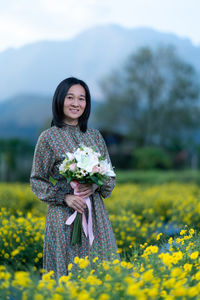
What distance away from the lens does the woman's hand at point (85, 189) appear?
87.7 inches

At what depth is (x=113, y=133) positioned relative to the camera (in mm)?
24625

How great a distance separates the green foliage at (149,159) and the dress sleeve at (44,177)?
57.6ft

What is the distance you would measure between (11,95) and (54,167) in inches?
1996

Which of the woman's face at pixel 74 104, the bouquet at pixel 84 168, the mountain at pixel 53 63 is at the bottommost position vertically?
the bouquet at pixel 84 168

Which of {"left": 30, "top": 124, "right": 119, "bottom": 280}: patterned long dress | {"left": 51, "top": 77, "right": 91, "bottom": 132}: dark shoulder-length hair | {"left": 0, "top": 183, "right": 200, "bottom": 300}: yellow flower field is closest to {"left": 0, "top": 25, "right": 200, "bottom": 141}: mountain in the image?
{"left": 0, "top": 183, "right": 200, "bottom": 300}: yellow flower field

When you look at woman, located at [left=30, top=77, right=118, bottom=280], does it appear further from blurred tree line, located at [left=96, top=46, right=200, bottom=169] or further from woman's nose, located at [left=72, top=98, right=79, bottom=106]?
blurred tree line, located at [left=96, top=46, right=200, bottom=169]

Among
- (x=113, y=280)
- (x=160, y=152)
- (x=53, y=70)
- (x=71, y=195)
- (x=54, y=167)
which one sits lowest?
(x=160, y=152)

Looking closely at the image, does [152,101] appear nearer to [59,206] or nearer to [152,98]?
[152,98]

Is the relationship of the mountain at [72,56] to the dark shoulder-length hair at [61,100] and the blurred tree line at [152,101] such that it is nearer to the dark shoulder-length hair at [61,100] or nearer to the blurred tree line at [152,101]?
the blurred tree line at [152,101]

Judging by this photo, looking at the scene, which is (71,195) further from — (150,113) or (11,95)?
(11,95)

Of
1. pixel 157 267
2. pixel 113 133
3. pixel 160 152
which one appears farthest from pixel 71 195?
pixel 113 133

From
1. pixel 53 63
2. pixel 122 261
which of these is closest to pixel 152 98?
pixel 122 261

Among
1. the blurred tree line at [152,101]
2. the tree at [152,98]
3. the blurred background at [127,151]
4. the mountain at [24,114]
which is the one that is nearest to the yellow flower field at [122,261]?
the blurred background at [127,151]

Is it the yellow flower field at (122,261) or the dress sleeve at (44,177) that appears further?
the dress sleeve at (44,177)
